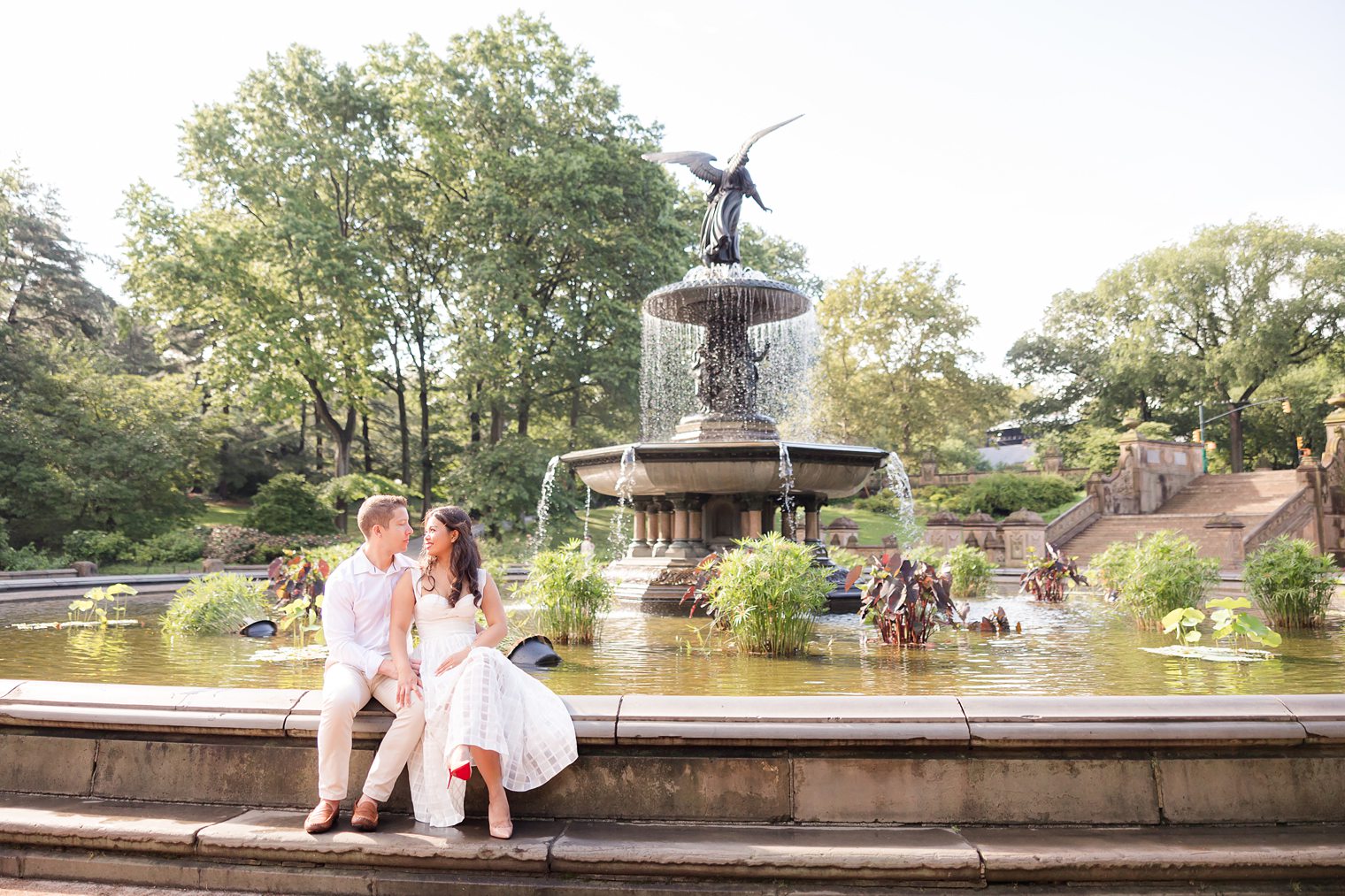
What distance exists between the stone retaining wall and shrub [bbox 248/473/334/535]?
83.6ft

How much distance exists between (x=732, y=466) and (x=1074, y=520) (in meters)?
23.2

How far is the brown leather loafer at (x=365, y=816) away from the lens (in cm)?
359

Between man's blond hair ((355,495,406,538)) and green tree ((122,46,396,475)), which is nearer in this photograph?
man's blond hair ((355,495,406,538))

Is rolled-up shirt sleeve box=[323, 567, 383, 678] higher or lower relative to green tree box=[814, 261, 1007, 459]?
lower

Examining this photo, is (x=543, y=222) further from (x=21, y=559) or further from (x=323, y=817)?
(x=323, y=817)

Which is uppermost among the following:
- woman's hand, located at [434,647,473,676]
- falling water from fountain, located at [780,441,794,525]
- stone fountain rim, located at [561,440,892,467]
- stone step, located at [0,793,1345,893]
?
stone fountain rim, located at [561,440,892,467]

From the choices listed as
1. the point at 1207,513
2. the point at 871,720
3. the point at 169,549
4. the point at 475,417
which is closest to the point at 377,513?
the point at 871,720

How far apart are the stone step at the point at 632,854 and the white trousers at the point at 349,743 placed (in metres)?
0.17

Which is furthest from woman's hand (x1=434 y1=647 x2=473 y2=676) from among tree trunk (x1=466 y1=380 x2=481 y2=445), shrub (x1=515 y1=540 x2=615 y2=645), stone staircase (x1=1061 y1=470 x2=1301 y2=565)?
tree trunk (x1=466 y1=380 x2=481 y2=445)

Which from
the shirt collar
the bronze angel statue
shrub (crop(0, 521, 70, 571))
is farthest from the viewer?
shrub (crop(0, 521, 70, 571))

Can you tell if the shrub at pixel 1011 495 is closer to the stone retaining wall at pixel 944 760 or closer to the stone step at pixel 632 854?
the stone retaining wall at pixel 944 760

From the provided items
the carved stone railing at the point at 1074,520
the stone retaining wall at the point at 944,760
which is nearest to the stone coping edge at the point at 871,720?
the stone retaining wall at the point at 944,760

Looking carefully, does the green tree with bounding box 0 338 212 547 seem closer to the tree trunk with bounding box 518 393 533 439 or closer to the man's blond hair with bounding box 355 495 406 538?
the tree trunk with bounding box 518 393 533 439

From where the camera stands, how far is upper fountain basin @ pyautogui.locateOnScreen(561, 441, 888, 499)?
9.93m
